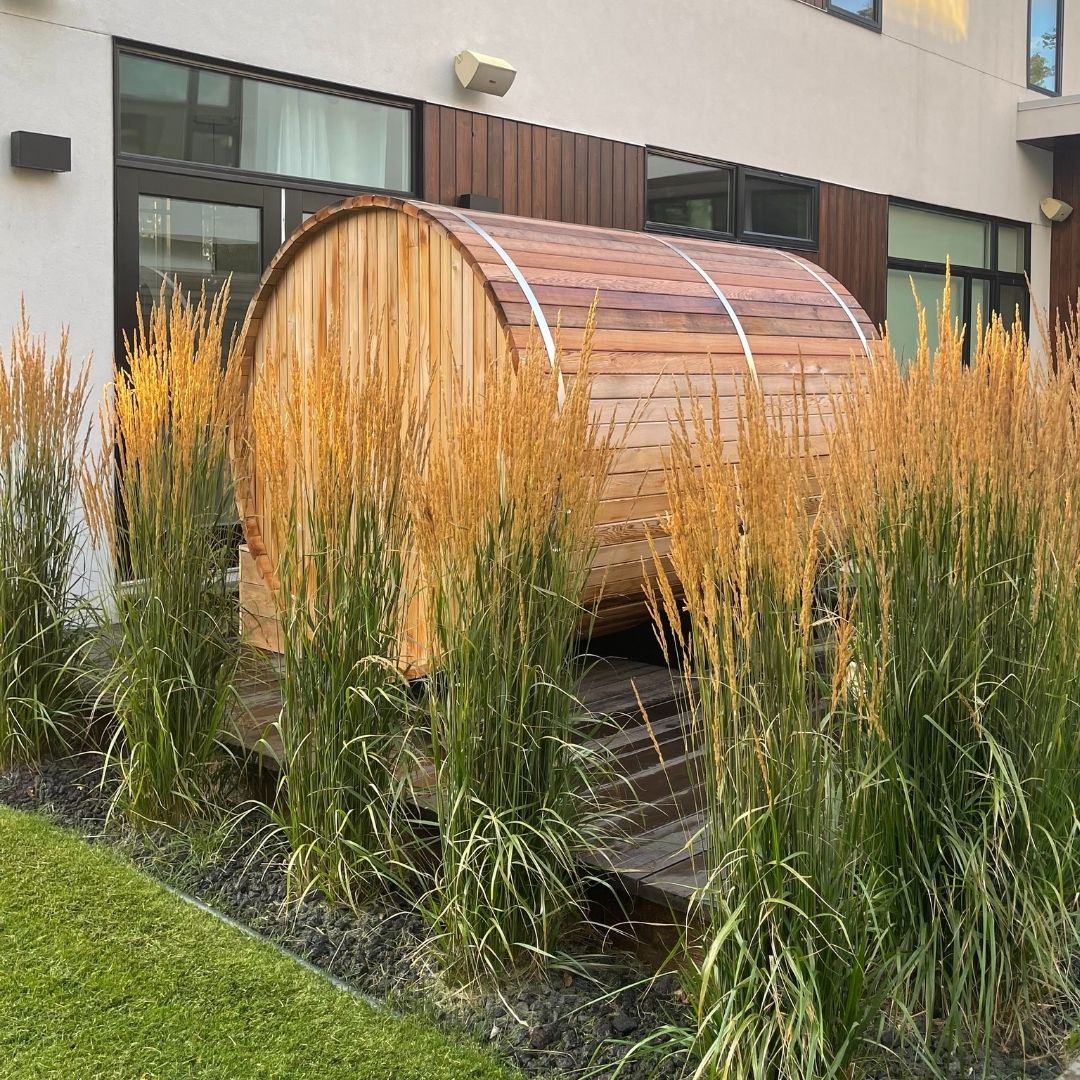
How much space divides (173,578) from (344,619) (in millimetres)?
701

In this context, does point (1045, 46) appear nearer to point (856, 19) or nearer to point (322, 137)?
point (856, 19)

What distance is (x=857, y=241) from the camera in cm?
998

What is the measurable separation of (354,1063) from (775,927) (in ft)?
2.89

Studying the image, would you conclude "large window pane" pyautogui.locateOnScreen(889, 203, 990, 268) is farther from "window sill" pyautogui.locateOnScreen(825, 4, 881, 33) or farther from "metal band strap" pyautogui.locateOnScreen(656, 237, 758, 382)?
"metal band strap" pyautogui.locateOnScreen(656, 237, 758, 382)

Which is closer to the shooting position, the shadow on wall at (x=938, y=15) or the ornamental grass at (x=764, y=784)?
the ornamental grass at (x=764, y=784)

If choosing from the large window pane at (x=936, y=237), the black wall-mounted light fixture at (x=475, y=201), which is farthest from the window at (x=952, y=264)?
the black wall-mounted light fixture at (x=475, y=201)

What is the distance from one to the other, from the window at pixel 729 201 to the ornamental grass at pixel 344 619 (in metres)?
5.59

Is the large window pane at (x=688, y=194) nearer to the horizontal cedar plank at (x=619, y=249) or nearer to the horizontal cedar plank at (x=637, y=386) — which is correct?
the horizontal cedar plank at (x=619, y=249)

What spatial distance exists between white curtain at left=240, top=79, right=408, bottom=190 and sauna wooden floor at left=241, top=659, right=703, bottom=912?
2.89 m

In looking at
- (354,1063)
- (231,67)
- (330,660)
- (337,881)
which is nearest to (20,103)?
(231,67)

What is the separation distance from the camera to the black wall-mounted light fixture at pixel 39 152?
4.95m

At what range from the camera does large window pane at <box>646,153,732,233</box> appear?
26.5ft

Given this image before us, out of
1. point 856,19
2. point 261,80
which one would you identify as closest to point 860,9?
point 856,19

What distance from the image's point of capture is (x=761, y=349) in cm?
470
